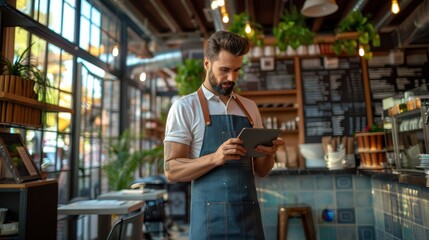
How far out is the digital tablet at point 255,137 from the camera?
50.1 inches

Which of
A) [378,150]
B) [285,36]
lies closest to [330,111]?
[285,36]

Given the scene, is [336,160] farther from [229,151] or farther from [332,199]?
[229,151]

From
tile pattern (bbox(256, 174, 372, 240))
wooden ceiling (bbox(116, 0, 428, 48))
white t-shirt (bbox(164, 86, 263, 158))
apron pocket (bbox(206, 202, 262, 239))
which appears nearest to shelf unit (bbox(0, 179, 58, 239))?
white t-shirt (bbox(164, 86, 263, 158))

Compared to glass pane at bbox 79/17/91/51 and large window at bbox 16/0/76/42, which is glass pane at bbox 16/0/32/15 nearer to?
large window at bbox 16/0/76/42

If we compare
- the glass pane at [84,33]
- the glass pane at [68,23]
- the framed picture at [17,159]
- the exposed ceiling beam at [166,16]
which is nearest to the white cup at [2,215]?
the framed picture at [17,159]

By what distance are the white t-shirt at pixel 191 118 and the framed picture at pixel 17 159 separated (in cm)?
147

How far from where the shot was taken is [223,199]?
1.32 meters

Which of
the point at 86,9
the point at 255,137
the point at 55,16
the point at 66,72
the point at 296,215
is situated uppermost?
the point at 86,9

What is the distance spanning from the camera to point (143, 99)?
784cm

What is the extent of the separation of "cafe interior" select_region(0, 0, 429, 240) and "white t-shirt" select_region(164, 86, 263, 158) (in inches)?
Result: 30.0

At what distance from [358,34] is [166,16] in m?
3.32

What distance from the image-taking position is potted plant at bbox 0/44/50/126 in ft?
7.75

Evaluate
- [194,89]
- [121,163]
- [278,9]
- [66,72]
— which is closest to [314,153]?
[194,89]

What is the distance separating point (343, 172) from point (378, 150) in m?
0.47
